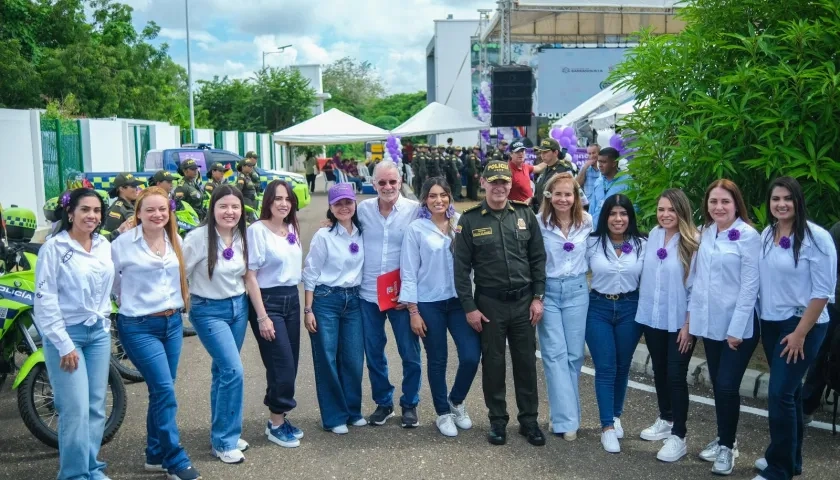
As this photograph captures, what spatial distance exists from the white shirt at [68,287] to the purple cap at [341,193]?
1564mm

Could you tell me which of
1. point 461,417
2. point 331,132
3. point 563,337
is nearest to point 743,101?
point 563,337

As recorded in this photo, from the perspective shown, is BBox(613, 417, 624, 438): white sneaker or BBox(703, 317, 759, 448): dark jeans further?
BBox(613, 417, 624, 438): white sneaker

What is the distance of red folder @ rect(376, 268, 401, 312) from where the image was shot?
18.8 ft

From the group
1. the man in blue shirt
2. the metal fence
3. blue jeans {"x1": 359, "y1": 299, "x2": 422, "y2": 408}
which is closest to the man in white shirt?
blue jeans {"x1": 359, "y1": 299, "x2": 422, "y2": 408}

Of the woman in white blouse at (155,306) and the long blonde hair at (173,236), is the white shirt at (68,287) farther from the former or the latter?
the long blonde hair at (173,236)

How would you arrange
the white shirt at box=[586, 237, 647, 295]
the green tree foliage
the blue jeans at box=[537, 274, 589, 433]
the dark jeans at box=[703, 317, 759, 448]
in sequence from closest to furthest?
the dark jeans at box=[703, 317, 759, 448], the white shirt at box=[586, 237, 647, 295], the blue jeans at box=[537, 274, 589, 433], the green tree foliage

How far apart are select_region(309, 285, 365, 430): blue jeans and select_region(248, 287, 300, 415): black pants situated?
21 centimetres

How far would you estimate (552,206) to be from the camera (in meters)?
5.70

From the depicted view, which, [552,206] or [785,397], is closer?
[785,397]

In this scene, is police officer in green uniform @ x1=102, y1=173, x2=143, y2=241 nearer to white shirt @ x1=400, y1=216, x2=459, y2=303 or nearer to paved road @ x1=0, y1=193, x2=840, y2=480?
paved road @ x1=0, y1=193, x2=840, y2=480

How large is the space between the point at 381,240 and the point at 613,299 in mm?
1609

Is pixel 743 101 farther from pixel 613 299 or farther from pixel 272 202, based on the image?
pixel 272 202

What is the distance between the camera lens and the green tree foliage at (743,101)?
19.9 ft

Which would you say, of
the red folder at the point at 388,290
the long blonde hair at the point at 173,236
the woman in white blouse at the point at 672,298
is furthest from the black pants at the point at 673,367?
the long blonde hair at the point at 173,236
